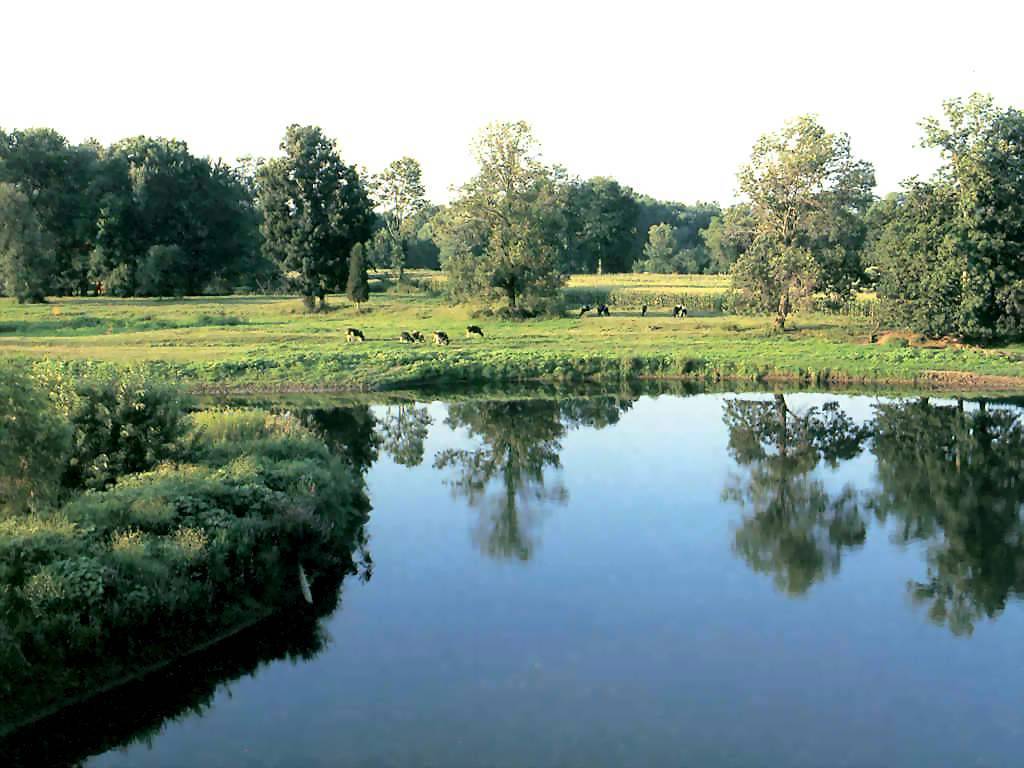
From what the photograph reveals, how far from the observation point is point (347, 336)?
51188 mm

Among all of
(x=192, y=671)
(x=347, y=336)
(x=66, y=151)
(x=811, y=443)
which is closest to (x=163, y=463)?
(x=192, y=671)

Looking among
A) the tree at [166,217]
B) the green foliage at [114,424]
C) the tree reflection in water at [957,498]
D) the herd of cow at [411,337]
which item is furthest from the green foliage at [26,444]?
the tree at [166,217]

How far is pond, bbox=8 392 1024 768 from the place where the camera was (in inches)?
493

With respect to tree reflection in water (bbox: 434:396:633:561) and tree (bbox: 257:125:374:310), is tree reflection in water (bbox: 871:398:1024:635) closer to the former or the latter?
tree reflection in water (bbox: 434:396:633:561)

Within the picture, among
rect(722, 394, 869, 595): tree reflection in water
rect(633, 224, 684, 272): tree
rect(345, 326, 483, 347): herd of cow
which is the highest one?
rect(633, 224, 684, 272): tree

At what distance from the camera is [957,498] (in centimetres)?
2448

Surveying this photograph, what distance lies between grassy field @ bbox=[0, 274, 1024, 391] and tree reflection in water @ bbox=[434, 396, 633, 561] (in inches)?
225

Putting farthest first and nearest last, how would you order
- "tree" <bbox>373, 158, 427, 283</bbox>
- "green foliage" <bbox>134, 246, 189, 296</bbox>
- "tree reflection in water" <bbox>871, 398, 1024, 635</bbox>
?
1. "tree" <bbox>373, 158, 427, 283</bbox>
2. "green foliage" <bbox>134, 246, 189, 296</bbox>
3. "tree reflection in water" <bbox>871, 398, 1024, 635</bbox>

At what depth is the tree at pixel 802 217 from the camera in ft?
171

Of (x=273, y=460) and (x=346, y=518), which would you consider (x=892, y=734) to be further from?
(x=273, y=460)

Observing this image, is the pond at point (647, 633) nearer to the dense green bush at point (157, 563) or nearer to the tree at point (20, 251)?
the dense green bush at point (157, 563)

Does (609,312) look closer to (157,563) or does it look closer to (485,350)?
(485,350)

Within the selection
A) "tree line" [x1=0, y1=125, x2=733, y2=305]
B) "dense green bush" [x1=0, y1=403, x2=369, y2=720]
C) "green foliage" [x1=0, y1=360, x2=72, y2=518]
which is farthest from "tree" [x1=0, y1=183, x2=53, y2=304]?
"green foliage" [x1=0, y1=360, x2=72, y2=518]

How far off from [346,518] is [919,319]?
A: 36317 mm
